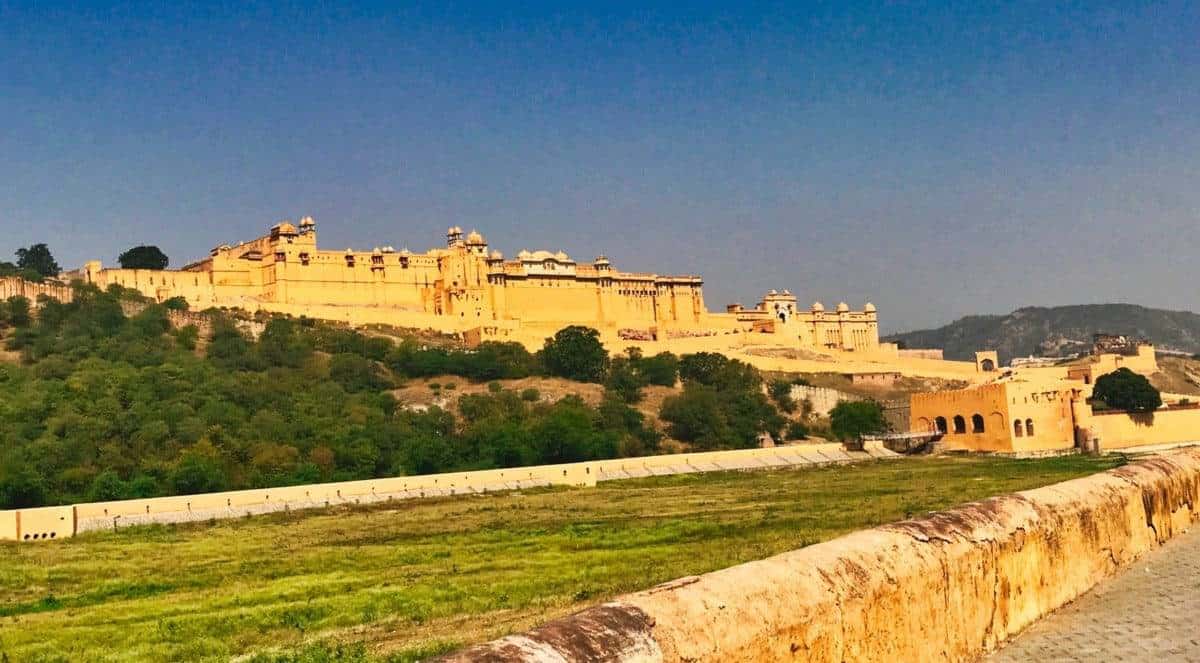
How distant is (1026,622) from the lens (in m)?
7.43

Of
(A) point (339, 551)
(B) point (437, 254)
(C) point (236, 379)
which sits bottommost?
(A) point (339, 551)

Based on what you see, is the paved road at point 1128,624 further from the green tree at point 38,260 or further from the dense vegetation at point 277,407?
the green tree at point 38,260

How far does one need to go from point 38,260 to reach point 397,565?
2760 inches

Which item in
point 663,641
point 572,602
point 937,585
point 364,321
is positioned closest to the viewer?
point 663,641

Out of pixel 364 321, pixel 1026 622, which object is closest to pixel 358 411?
pixel 364 321

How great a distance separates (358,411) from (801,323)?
42.5 meters

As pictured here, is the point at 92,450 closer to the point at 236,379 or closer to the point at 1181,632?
the point at 236,379

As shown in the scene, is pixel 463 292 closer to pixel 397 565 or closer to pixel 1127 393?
pixel 1127 393

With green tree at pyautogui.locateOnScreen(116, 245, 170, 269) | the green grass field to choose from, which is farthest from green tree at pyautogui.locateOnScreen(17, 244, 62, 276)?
the green grass field

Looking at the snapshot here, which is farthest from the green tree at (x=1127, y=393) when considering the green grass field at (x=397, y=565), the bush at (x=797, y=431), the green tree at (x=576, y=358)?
the green tree at (x=576, y=358)

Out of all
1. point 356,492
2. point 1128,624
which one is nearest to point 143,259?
point 356,492

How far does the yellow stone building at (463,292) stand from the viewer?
214 ft

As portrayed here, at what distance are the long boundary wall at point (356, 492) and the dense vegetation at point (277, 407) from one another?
4.02 m

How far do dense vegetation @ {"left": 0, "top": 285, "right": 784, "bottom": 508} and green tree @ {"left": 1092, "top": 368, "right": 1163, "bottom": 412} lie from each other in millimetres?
14001
